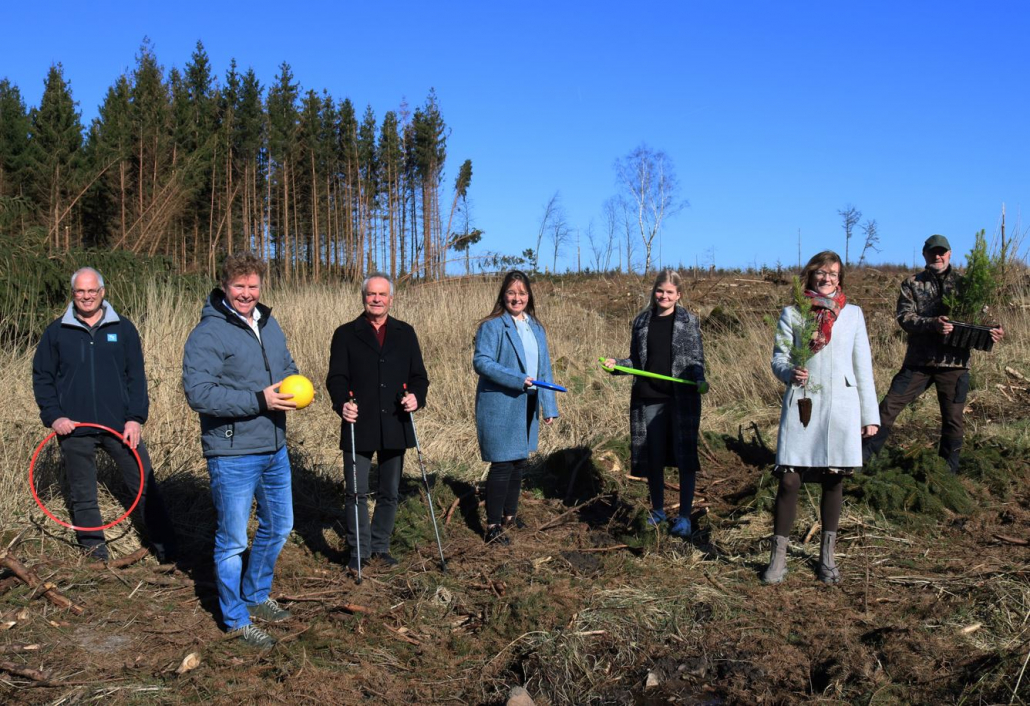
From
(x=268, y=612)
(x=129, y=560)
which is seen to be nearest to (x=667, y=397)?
(x=268, y=612)

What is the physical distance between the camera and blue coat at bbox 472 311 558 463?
558 cm

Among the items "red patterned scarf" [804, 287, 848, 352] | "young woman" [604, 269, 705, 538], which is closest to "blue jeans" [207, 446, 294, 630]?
"young woman" [604, 269, 705, 538]

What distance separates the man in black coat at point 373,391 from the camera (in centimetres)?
511

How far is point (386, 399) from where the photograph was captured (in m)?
5.16

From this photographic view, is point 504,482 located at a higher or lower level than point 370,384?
lower

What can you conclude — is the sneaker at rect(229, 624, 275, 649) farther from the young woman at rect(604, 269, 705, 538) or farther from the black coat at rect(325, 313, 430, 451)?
the young woman at rect(604, 269, 705, 538)

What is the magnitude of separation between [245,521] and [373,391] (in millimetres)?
1187

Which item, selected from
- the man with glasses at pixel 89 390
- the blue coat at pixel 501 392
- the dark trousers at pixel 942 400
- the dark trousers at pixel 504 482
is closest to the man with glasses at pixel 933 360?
the dark trousers at pixel 942 400

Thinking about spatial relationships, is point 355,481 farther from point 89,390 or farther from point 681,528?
point 681,528

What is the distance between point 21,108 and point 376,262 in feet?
34.7

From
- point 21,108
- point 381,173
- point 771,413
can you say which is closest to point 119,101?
A: point 21,108

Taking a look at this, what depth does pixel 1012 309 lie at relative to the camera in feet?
40.0

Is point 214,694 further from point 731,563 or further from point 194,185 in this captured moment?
point 194,185

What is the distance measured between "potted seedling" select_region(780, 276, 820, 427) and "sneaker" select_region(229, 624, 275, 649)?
298cm
